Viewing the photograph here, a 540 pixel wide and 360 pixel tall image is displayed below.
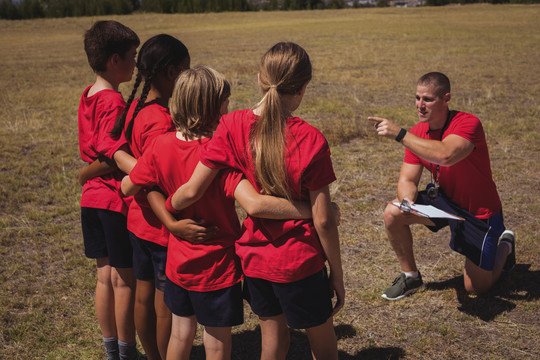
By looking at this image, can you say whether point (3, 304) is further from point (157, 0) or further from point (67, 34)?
point (157, 0)

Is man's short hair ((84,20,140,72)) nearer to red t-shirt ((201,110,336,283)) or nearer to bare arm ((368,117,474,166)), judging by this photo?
red t-shirt ((201,110,336,283))

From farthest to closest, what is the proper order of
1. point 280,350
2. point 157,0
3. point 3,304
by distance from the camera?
point 157,0, point 3,304, point 280,350

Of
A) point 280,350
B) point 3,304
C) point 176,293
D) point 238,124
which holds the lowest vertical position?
point 3,304

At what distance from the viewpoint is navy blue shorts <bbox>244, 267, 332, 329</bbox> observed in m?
2.37

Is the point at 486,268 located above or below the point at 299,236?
below

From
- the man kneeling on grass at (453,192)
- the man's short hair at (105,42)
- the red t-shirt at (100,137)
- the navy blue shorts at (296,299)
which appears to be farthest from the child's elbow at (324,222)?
the man's short hair at (105,42)

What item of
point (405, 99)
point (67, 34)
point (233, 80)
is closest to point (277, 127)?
point (405, 99)

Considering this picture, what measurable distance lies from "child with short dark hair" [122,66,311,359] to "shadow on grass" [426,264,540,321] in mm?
2235

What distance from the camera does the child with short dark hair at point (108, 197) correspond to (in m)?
3.02

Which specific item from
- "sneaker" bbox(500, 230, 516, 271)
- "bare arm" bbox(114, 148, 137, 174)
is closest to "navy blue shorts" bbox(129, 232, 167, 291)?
"bare arm" bbox(114, 148, 137, 174)

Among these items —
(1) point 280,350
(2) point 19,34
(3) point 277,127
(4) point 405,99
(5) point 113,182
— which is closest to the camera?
(3) point 277,127

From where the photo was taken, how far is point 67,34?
35.0 metres

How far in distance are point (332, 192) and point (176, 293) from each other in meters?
3.95

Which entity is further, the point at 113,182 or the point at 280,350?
the point at 113,182
